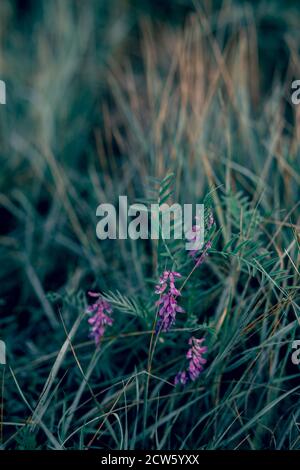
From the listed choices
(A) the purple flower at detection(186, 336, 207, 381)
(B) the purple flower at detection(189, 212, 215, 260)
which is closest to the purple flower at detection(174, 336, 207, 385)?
(A) the purple flower at detection(186, 336, 207, 381)

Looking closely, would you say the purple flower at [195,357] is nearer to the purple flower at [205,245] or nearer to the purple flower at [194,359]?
the purple flower at [194,359]

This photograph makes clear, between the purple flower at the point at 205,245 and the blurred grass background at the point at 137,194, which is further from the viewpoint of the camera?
the blurred grass background at the point at 137,194

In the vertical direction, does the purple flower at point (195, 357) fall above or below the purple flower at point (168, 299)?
below

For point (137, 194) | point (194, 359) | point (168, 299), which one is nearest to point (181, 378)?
point (194, 359)

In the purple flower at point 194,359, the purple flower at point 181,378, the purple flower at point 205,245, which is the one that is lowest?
the purple flower at point 181,378

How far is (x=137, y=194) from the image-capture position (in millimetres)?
1322

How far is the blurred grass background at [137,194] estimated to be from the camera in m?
0.90

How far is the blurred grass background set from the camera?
0.90 metres

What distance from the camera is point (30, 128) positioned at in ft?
5.20

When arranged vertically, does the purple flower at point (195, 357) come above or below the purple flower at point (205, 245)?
below

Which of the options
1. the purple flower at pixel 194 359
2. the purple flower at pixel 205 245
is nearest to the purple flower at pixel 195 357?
the purple flower at pixel 194 359

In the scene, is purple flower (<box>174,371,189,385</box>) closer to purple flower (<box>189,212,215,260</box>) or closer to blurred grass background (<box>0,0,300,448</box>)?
blurred grass background (<box>0,0,300,448</box>)

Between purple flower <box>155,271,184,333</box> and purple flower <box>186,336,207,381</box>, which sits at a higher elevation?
purple flower <box>155,271,184,333</box>

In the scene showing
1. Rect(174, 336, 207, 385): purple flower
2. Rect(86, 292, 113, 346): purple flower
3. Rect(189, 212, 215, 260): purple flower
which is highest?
Rect(189, 212, 215, 260): purple flower
